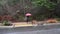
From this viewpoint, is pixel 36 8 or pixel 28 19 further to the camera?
pixel 36 8

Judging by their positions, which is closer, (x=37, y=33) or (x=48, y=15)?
(x=37, y=33)

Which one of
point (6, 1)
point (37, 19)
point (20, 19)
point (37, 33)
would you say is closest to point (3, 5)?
point (6, 1)

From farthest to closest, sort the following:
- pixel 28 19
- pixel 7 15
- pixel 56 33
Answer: pixel 7 15
pixel 28 19
pixel 56 33

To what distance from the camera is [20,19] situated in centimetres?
1973

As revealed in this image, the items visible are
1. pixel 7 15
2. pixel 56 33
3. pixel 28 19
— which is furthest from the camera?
pixel 7 15

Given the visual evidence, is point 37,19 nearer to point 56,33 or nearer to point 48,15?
point 48,15

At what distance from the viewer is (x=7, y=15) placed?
2019cm

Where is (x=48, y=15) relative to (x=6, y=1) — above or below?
below

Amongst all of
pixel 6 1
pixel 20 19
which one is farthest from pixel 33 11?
pixel 6 1

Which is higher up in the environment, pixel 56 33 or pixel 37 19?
pixel 56 33

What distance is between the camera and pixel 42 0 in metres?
19.1

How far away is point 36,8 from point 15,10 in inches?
93.0

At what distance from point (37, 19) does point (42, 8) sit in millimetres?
1403

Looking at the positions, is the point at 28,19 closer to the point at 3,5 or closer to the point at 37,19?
the point at 37,19
